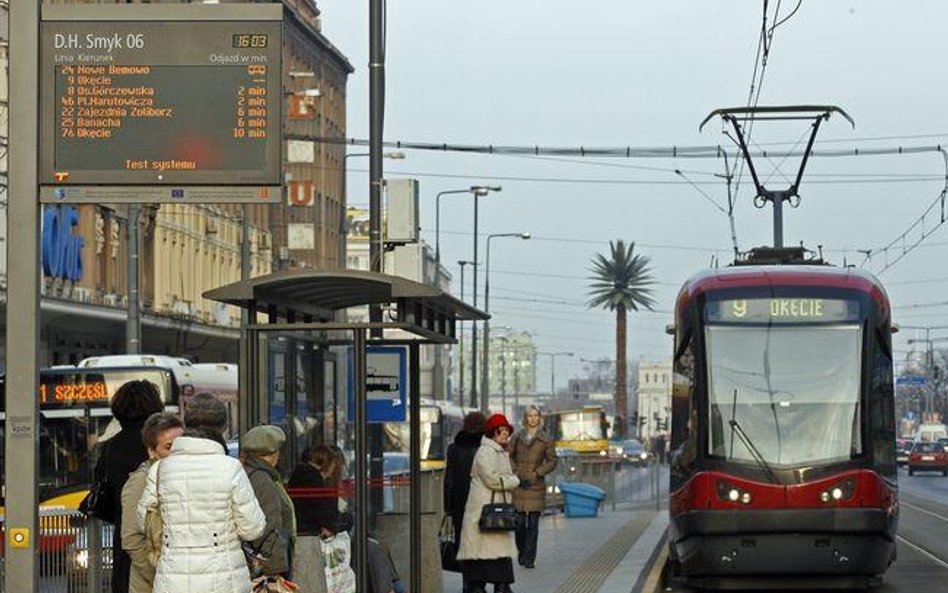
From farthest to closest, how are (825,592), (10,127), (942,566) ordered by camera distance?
(942,566)
(825,592)
(10,127)

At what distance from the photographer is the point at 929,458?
86.3m

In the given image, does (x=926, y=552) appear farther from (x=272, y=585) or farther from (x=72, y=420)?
(x=272, y=585)

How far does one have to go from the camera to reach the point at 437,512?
18.6m

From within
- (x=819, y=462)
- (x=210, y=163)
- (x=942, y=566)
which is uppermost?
(x=210, y=163)

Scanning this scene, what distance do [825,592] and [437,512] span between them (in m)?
5.32

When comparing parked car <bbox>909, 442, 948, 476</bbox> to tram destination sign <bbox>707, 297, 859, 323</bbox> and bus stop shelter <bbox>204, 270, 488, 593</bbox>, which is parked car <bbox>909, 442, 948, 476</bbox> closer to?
tram destination sign <bbox>707, 297, 859, 323</bbox>

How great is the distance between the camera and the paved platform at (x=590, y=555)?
20922 millimetres

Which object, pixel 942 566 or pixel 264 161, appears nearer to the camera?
pixel 264 161

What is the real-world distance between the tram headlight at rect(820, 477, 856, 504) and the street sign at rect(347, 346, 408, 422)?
3978 mm

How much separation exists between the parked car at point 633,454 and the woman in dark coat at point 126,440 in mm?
79908

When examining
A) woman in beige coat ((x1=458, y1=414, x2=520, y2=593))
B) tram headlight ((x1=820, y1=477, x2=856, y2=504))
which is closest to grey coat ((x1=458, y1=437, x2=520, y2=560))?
woman in beige coat ((x1=458, y1=414, x2=520, y2=593))

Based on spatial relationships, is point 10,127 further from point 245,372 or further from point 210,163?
point 245,372

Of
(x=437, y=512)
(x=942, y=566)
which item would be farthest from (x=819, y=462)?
(x=942, y=566)

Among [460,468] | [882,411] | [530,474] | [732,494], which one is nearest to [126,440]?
[460,468]
